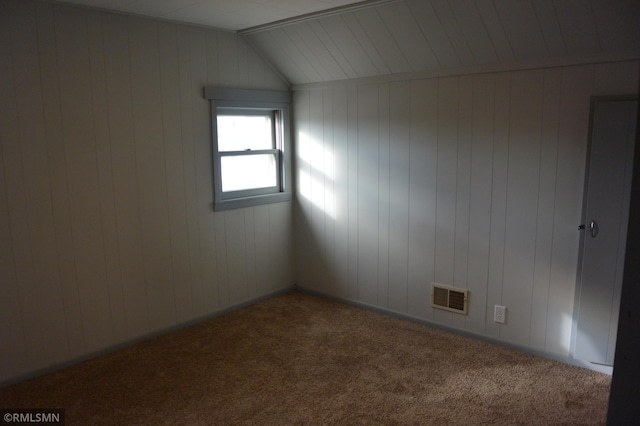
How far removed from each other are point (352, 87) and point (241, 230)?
1.58 meters

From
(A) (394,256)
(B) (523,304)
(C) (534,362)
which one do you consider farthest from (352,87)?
(C) (534,362)

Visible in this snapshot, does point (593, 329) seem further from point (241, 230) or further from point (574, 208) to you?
point (241, 230)

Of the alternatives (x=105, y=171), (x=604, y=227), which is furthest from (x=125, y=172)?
(x=604, y=227)

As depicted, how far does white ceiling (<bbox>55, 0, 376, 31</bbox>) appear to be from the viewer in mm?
3191

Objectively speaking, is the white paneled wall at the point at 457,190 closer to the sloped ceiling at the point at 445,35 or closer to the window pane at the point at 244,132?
the sloped ceiling at the point at 445,35

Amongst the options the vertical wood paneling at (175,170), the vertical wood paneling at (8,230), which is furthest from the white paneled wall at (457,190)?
the vertical wood paneling at (8,230)

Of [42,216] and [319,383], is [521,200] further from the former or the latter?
[42,216]

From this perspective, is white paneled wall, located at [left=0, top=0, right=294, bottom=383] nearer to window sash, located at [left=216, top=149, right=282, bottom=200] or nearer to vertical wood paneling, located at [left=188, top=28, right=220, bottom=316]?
vertical wood paneling, located at [left=188, top=28, right=220, bottom=316]

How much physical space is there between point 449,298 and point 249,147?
7.11 ft

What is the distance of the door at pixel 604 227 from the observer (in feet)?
9.65

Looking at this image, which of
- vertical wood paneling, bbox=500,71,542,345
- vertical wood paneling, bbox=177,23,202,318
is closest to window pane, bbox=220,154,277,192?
vertical wood paneling, bbox=177,23,202,318

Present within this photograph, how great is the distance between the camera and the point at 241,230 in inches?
174

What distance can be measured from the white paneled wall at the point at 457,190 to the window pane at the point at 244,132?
31cm

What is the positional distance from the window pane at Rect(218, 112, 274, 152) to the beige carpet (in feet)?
5.26
